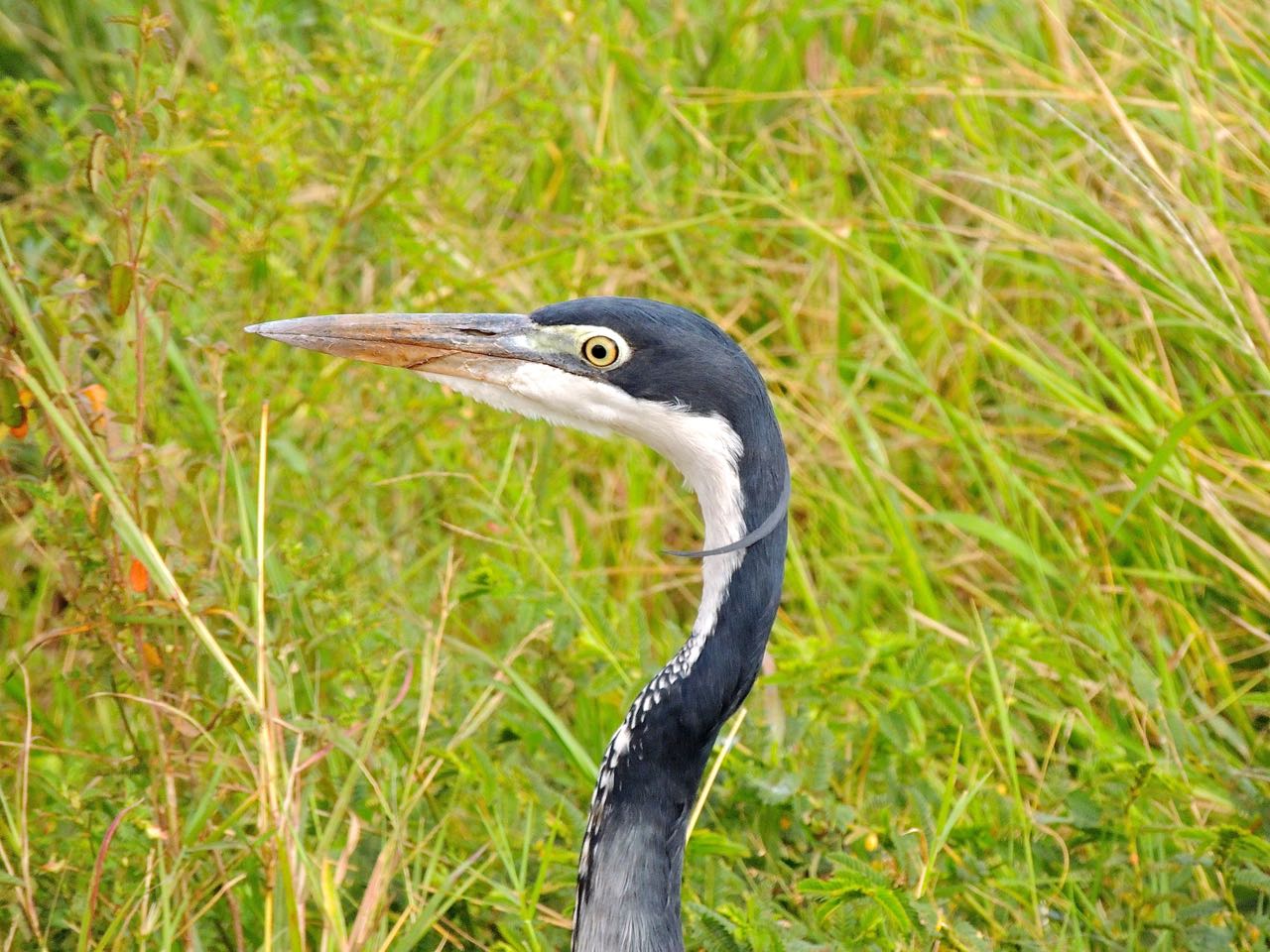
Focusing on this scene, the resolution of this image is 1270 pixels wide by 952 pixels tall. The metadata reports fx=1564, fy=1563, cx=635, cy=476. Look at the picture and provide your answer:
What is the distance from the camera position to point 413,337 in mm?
2260

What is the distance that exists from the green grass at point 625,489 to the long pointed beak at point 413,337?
0.27m

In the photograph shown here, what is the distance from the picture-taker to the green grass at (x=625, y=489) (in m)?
2.41

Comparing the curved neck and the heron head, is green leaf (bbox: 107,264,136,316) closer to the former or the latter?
the heron head

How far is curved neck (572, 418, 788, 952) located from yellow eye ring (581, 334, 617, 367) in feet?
0.70

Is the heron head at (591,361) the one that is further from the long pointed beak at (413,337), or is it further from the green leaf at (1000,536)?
the green leaf at (1000,536)

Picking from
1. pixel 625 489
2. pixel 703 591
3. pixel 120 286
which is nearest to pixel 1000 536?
pixel 625 489

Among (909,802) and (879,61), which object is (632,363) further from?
(879,61)

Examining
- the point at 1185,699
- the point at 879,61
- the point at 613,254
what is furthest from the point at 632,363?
the point at 879,61

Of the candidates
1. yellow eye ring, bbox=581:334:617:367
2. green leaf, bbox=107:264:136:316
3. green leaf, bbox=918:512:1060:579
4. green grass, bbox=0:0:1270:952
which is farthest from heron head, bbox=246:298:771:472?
green leaf, bbox=918:512:1060:579

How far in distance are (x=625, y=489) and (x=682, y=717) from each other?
1.94 metres

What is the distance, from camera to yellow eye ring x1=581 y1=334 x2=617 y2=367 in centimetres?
214

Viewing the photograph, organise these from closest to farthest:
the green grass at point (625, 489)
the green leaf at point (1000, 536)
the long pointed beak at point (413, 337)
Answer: the long pointed beak at point (413, 337) < the green grass at point (625, 489) < the green leaf at point (1000, 536)

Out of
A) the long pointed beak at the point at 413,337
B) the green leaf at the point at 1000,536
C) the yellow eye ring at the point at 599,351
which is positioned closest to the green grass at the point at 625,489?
the green leaf at the point at 1000,536

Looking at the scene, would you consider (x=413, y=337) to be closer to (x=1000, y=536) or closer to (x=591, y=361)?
(x=591, y=361)
